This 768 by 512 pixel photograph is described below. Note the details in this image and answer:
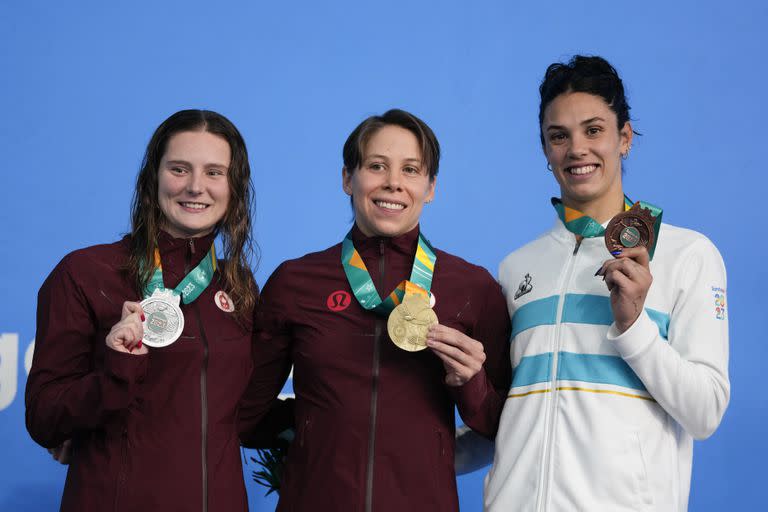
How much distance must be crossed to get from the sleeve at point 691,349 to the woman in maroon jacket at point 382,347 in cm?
34

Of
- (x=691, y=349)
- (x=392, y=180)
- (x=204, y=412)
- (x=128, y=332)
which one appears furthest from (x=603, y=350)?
(x=128, y=332)

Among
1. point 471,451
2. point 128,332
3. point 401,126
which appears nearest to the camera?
point 128,332

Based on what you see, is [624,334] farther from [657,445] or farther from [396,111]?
[396,111]

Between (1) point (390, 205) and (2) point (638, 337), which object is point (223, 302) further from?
(2) point (638, 337)

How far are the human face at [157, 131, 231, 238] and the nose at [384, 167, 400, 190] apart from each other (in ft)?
1.32

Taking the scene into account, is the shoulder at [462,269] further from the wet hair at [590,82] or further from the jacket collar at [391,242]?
the wet hair at [590,82]

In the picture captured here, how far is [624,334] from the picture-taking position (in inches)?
67.4

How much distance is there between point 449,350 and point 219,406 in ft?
1.79

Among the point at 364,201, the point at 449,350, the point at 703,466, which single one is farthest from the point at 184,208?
the point at 703,466

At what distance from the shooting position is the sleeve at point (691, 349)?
67.5 inches

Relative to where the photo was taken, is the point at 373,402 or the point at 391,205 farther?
the point at 391,205

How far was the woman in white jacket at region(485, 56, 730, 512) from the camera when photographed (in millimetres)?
1734

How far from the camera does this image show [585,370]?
6.09 ft

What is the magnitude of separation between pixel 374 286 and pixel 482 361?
0.32m
